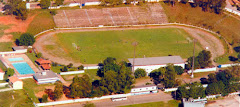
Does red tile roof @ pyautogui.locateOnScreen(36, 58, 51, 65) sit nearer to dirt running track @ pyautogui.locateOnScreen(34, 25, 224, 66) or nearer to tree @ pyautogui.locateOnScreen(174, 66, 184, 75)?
dirt running track @ pyautogui.locateOnScreen(34, 25, 224, 66)

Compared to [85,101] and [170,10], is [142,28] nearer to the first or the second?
[170,10]

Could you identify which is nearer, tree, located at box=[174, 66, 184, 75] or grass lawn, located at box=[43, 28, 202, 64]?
tree, located at box=[174, 66, 184, 75]

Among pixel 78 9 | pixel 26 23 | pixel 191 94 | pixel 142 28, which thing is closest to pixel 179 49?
pixel 142 28

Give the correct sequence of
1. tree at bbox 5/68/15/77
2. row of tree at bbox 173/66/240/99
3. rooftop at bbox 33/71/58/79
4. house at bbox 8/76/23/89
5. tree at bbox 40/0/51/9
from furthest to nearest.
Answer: tree at bbox 40/0/51/9
tree at bbox 5/68/15/77
rooftop at bbox 33/71/58/79
row of tree at bbox 173/66/240/99
house at bbox 8/76/23/89

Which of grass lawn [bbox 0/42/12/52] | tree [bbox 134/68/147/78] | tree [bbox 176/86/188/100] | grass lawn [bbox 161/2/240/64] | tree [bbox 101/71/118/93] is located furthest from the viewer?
grass lawn [bbox 161/2/240/64]

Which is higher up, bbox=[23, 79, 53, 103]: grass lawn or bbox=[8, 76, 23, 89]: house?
bbox=[8, 76, 23, 89]: house

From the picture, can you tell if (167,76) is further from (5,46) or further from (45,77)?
(5,46)

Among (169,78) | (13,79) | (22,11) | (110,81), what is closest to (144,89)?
(169,78)

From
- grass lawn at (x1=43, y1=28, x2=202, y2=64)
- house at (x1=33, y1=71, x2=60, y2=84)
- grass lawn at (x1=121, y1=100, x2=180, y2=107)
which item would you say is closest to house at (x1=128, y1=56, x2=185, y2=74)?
grass lawn at (x1=43, y1=28, x2=202, y2=64)
